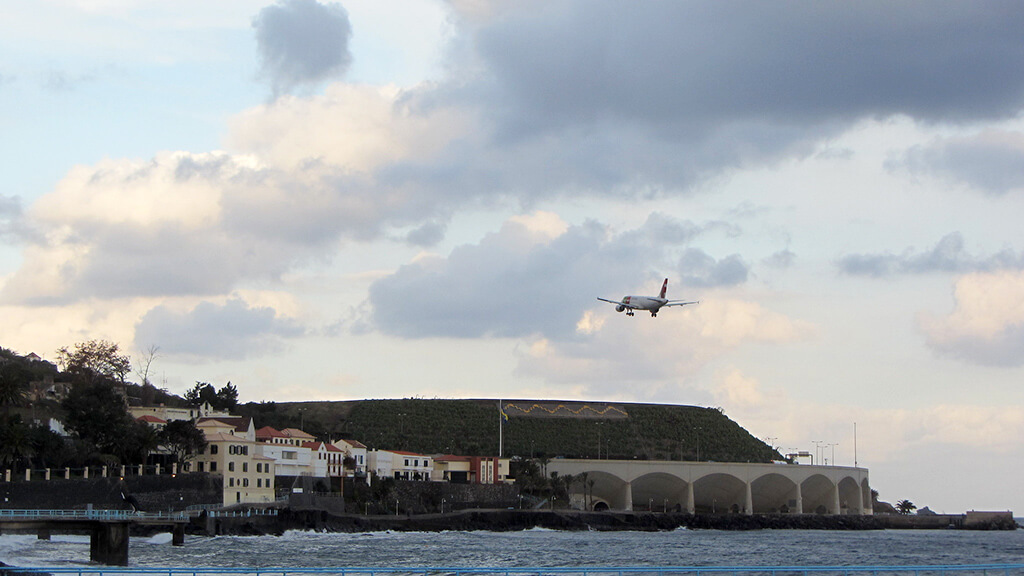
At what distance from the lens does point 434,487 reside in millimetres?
158000

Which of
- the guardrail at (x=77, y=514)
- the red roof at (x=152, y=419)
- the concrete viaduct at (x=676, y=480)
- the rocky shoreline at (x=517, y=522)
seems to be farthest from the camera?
the concrete viaduct at (x=676, y=480)

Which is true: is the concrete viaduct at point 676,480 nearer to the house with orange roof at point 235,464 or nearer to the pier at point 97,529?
the house with orange roof at point 235,464

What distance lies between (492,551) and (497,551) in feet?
1.38

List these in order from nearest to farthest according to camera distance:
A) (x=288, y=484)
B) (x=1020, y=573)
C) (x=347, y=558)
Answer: (x=1020, y=573) < (x=347, y=558) < (x=288, y=484)

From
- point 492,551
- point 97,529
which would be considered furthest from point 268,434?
point 97,529

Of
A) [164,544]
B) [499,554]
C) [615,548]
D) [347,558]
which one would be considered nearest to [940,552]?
[615,548]

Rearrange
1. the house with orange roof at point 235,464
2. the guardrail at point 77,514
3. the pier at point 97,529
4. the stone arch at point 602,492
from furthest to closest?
the stone arch at point 602,492 < the house with orange roof at point 235,464 < the guardrail at point 77,514 < the pier at point 97,529

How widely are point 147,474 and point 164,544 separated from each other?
78.0 ft

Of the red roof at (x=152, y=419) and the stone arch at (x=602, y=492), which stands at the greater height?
the red roof at (x=152, y=419)

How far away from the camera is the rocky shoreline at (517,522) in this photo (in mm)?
117625

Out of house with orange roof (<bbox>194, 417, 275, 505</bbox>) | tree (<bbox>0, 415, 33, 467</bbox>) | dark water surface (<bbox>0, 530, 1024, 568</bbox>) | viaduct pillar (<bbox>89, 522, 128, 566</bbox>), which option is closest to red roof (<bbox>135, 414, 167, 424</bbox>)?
house with orange roof (<bbox>194, 417, 275, 505</bbox>)

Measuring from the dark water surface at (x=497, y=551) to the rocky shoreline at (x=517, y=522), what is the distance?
9.22 feet

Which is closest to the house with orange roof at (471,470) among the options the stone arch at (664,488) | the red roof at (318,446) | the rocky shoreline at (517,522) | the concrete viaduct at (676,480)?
the concrete viaduct at (676,480)

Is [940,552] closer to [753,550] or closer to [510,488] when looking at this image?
[753,550]
